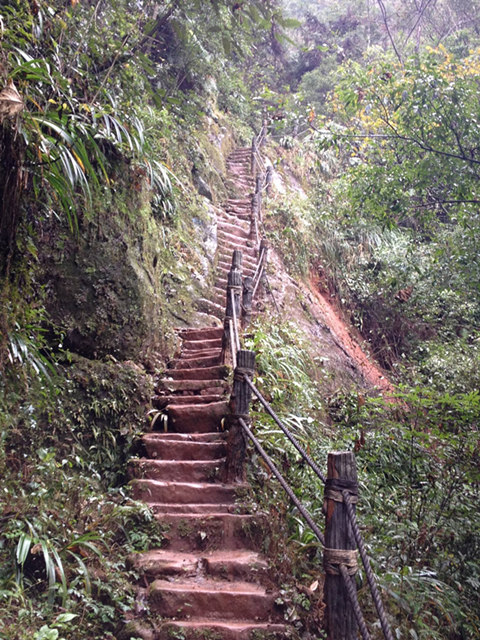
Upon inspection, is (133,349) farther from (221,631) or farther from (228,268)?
(228,268)

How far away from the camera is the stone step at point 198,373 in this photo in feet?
17.7

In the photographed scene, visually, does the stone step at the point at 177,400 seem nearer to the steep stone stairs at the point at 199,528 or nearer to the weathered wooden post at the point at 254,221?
the steep stone stairs at the point at 199,528

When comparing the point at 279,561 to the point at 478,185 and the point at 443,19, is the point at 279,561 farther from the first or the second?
the point at 443,19

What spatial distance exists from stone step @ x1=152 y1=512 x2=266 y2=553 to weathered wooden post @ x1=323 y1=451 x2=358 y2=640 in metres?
1.40

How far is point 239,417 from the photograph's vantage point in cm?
396

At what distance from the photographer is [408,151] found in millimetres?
6309

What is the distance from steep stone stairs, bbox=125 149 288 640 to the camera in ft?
10.0

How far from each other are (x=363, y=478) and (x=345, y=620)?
2.79 metres

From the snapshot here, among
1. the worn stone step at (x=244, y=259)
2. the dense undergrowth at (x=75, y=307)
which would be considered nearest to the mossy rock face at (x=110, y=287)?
the dense undergrowth at (x=75, y=307)

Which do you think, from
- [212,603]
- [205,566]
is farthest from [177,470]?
[212,603]

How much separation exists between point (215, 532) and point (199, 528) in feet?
0.41

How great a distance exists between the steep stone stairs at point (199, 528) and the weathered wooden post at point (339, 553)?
82cm

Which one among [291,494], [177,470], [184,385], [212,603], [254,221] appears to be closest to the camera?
[291,494]

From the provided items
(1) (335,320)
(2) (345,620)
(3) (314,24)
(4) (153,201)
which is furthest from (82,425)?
(3) (314,24)
